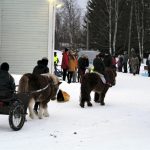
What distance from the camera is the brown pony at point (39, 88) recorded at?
1241 centimetres

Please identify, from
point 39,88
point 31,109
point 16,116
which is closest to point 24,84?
point 39,88

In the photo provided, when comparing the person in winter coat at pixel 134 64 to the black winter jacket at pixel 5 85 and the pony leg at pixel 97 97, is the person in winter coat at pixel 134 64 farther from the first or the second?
the black winter jacket at pixel 5 85

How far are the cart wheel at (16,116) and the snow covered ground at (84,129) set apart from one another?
15 cm

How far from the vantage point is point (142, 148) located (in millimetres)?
9219

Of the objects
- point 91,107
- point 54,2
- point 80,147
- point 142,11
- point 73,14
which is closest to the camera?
point 80,147

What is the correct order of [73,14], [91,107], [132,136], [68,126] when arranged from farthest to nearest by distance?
[73,14] → [91,107] → [68,126] → [132,136]

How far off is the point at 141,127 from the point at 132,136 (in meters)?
1.37

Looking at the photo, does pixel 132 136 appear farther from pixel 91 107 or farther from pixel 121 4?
pixel 121 4

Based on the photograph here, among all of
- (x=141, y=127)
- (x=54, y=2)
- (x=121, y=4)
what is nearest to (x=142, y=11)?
(x=121, y=4)

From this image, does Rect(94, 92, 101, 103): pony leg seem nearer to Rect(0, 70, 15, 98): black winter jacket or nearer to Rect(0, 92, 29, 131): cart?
Rect(0, 92, 29, 131): cart

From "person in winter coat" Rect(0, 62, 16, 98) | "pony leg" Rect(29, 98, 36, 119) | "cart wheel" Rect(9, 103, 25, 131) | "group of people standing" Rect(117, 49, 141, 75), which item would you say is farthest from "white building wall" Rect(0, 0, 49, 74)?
"cart wheel" Rect(9, 103, 25, 131)

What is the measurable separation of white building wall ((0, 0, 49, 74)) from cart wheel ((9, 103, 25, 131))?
603 inches

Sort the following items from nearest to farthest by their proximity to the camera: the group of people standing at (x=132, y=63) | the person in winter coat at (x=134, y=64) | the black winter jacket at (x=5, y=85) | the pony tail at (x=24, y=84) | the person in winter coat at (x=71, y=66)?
the black winter jacket at (x=5, y=85) < the pony tail at (x=24, y=84) < the person in winter coat at (x=71, y=66) < the person in winter coat at (x=134, y=64) < the group of people standing at (x=132, y=63)

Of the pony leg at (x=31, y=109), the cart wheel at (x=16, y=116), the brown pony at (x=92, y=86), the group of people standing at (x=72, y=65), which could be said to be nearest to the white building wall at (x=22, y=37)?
the group of people standing at (x=72, y=65)
